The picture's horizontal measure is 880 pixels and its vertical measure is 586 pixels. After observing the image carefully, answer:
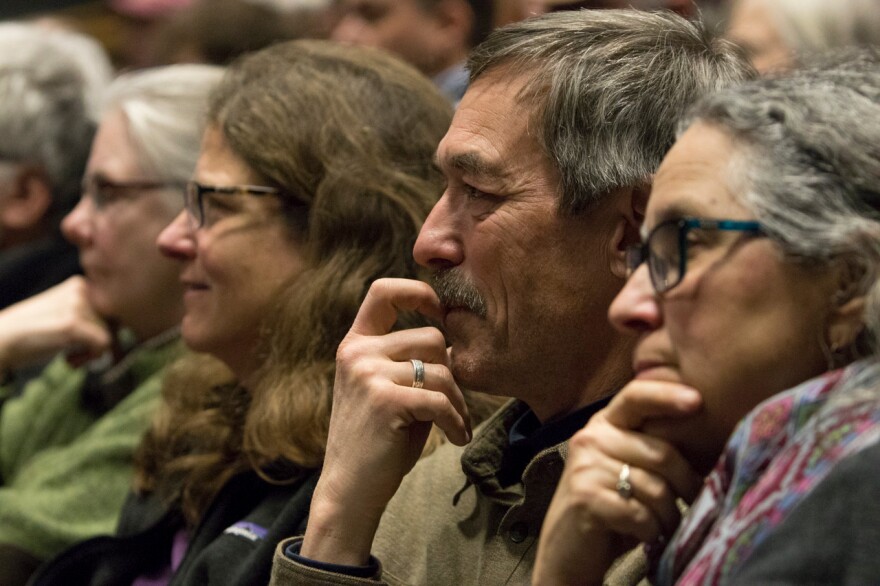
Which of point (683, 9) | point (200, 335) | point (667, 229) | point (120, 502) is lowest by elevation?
point (120, 502)

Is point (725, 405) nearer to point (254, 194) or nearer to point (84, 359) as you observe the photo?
point (254, 194)

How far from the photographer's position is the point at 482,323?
6.68 feet

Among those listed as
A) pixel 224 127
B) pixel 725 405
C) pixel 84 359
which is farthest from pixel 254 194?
pixel 725 405

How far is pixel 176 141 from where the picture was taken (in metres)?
3.32

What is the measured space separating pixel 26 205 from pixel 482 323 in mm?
2586

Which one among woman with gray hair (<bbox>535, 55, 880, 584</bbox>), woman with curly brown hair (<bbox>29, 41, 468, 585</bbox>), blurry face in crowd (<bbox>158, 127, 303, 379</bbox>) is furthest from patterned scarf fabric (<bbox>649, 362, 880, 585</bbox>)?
blurry face in crowd (<bbox>158, 127, 303, 379</bbox>)

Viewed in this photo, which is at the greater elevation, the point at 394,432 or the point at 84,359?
the point at 394,432

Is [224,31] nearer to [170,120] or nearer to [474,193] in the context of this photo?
[170,120]

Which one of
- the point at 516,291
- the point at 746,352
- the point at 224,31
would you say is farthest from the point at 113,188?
the point at 746,352

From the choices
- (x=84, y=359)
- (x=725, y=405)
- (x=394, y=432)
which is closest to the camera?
(x=725, y=405)

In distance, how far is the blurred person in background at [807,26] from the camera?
320 centimetres

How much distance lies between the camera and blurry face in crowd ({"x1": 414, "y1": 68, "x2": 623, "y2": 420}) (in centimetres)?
200

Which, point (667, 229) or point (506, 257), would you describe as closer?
point (667, 229)

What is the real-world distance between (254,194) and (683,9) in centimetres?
150
